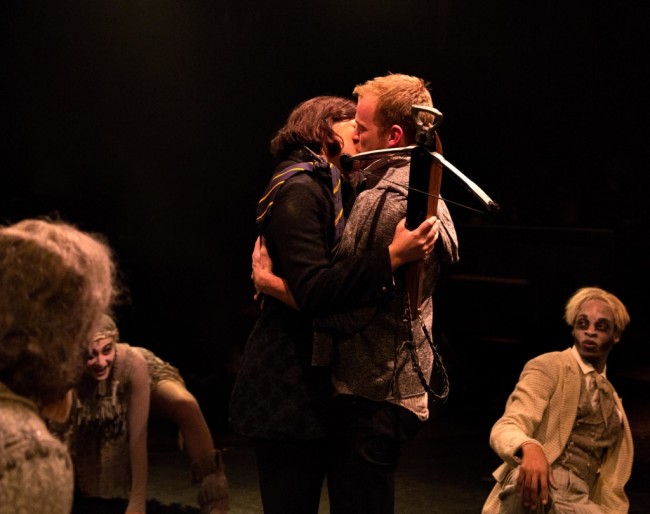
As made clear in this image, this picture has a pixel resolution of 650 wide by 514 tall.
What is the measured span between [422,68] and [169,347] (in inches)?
84.2

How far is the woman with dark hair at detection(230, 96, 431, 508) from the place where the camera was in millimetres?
2029

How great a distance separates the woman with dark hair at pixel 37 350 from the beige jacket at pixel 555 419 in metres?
2.14

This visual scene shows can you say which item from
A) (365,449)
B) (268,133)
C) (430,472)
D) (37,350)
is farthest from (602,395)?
(268,133)

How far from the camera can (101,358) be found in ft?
10.5

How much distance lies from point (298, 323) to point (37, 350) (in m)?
0.94

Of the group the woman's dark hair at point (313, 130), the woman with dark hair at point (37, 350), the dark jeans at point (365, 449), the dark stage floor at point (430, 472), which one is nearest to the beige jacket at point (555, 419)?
the dark stage floor at point (430, 472)

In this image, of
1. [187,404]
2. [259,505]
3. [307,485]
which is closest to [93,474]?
[187,404]

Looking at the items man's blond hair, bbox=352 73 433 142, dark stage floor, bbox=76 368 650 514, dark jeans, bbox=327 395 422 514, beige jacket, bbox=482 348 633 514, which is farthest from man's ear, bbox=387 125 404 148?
dark stage floor, bbox=76 368 650 514

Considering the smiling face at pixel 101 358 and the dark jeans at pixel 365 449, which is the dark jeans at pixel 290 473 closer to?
the dark jeans at pixel 365 449

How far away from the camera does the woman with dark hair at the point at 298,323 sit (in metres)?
2.03

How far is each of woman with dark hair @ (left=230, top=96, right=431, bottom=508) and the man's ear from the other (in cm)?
15

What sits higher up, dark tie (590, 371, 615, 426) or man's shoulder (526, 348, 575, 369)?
man's shoulder (526, 348, 575, 369)

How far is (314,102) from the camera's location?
7.45 ft

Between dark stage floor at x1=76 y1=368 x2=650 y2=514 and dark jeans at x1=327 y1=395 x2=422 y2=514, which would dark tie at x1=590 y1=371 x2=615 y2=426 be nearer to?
dark stage floor at x1=76 y1=368 x2=650 y2=514
